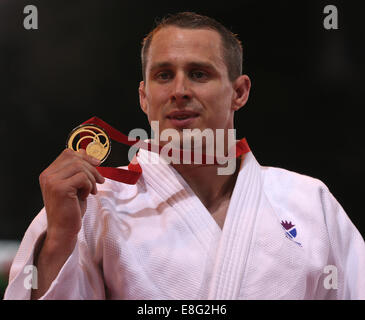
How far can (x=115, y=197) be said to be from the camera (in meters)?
1.75

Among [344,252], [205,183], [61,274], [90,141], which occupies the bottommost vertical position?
[344,252]

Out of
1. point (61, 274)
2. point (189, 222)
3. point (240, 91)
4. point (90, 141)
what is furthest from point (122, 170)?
point (240, 91)

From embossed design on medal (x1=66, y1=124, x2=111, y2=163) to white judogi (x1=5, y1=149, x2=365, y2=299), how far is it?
0.18 meters

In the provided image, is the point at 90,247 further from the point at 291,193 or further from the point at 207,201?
the point at 291,193

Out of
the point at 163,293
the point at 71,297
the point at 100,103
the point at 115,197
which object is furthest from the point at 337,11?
the point at 71,297

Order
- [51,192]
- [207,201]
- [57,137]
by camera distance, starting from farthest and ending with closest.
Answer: [57,137] < [207,201] < [51,192]

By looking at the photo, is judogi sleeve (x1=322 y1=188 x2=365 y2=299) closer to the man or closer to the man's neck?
the man

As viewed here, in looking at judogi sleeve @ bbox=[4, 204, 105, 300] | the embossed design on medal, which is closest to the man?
judogi sleeve @ bbox=[4, 204, 105, 300]

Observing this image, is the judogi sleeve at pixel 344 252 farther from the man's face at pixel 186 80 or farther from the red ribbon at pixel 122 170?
the man's face at pixel 186 80

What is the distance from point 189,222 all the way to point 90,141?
44 centimetres

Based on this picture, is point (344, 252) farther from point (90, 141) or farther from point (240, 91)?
point (90, 141)

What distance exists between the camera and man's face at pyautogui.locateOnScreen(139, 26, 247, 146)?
176 cm

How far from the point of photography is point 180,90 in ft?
5.66

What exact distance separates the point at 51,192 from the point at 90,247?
309mm
